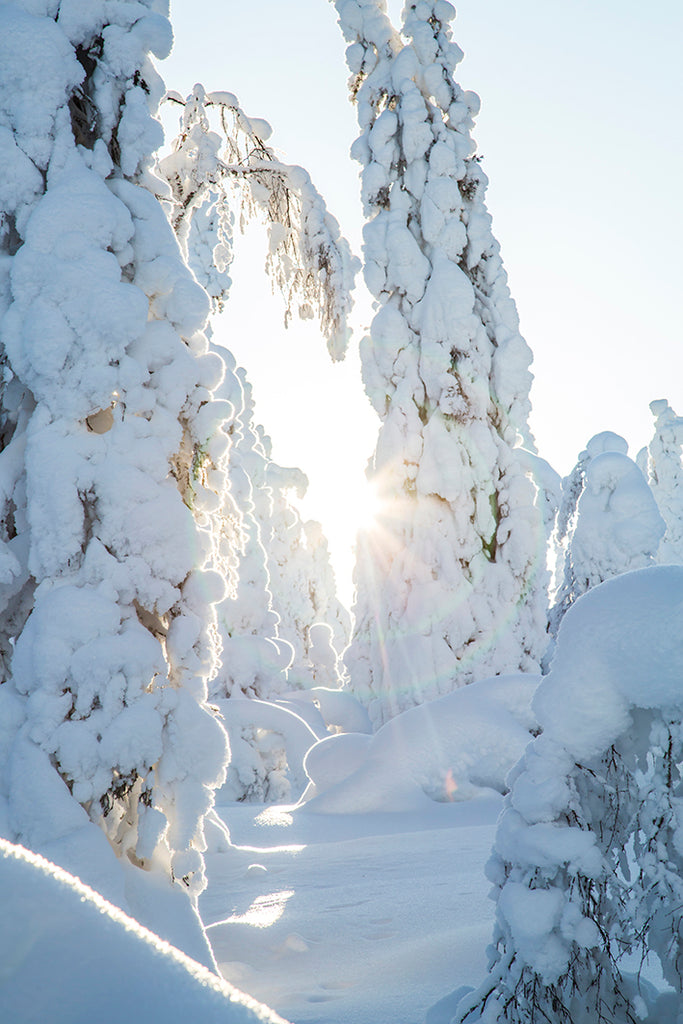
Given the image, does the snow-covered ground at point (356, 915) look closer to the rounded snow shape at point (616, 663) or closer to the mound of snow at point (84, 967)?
the rounded snow shape at point (616, 663)

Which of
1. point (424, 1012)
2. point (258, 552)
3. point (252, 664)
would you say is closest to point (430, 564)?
point (252, 664)

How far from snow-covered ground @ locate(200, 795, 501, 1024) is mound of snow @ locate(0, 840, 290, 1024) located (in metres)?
1.71

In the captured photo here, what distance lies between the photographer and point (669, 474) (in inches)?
990

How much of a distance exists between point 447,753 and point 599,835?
16.4 feet

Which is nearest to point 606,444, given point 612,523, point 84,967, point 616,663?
point 612,523

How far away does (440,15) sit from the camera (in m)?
11.5

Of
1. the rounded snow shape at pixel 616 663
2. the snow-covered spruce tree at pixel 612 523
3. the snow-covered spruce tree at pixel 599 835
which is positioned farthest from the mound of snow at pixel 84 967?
the snow-covered spruce tree at pixel 612 523

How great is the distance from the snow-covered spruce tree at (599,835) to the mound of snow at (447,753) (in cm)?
472

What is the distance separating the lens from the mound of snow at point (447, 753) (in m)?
6.73

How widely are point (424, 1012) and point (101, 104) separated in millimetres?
4455

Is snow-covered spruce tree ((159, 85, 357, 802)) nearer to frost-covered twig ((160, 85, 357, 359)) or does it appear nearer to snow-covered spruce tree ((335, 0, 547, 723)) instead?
frost-covered twig ((160, 85, 357, 359))

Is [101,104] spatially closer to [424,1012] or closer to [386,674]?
[424,1012]

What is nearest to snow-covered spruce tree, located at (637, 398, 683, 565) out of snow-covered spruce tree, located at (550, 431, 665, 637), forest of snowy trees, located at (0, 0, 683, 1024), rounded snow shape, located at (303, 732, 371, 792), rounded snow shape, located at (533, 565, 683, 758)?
snow-covered spruce tree, located at (550, 431, 665, 637)

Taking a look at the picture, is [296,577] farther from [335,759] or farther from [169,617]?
[169,617]
